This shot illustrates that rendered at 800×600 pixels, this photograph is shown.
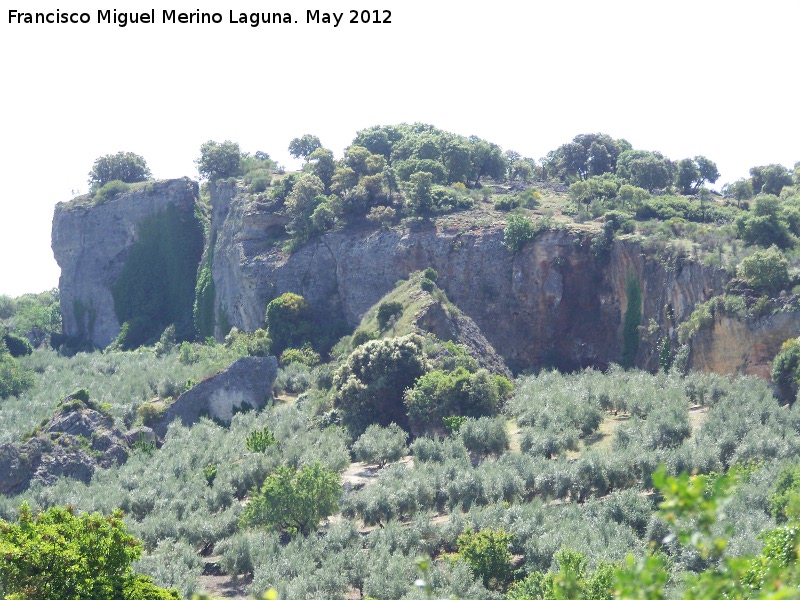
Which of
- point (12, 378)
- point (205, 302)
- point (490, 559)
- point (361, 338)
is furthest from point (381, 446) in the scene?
point (205, 302)

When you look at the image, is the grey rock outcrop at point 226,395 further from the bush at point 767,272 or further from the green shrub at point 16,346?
the green shrub at point 16,346

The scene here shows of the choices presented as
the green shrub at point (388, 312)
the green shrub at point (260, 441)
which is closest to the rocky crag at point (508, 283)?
the green shrub at point (388, 312)

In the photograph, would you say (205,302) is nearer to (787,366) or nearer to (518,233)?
(518,233)

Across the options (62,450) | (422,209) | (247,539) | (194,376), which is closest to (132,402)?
(194,376)

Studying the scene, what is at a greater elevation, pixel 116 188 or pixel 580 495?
pixel 116 188

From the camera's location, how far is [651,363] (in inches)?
1687

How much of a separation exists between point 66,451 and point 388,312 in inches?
591

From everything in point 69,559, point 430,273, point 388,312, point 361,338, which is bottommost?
point 361,338

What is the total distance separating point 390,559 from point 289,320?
3016cm

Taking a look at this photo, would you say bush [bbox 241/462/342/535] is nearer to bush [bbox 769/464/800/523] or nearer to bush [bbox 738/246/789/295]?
bush [bbox 769/464/800/523]

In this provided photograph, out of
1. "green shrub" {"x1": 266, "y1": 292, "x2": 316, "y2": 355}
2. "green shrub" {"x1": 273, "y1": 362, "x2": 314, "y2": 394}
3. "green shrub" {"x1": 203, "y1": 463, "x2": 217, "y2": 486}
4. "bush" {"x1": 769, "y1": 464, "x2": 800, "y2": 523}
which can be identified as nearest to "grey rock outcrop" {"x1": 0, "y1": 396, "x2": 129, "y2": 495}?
"green shrub" {"x1": 203, "y1": 463, "x2": 217, "y2": 486}

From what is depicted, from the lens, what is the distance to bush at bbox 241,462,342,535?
27.2 m

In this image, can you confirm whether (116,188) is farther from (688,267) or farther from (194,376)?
(688,267)

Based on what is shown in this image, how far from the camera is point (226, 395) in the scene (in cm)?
4372
